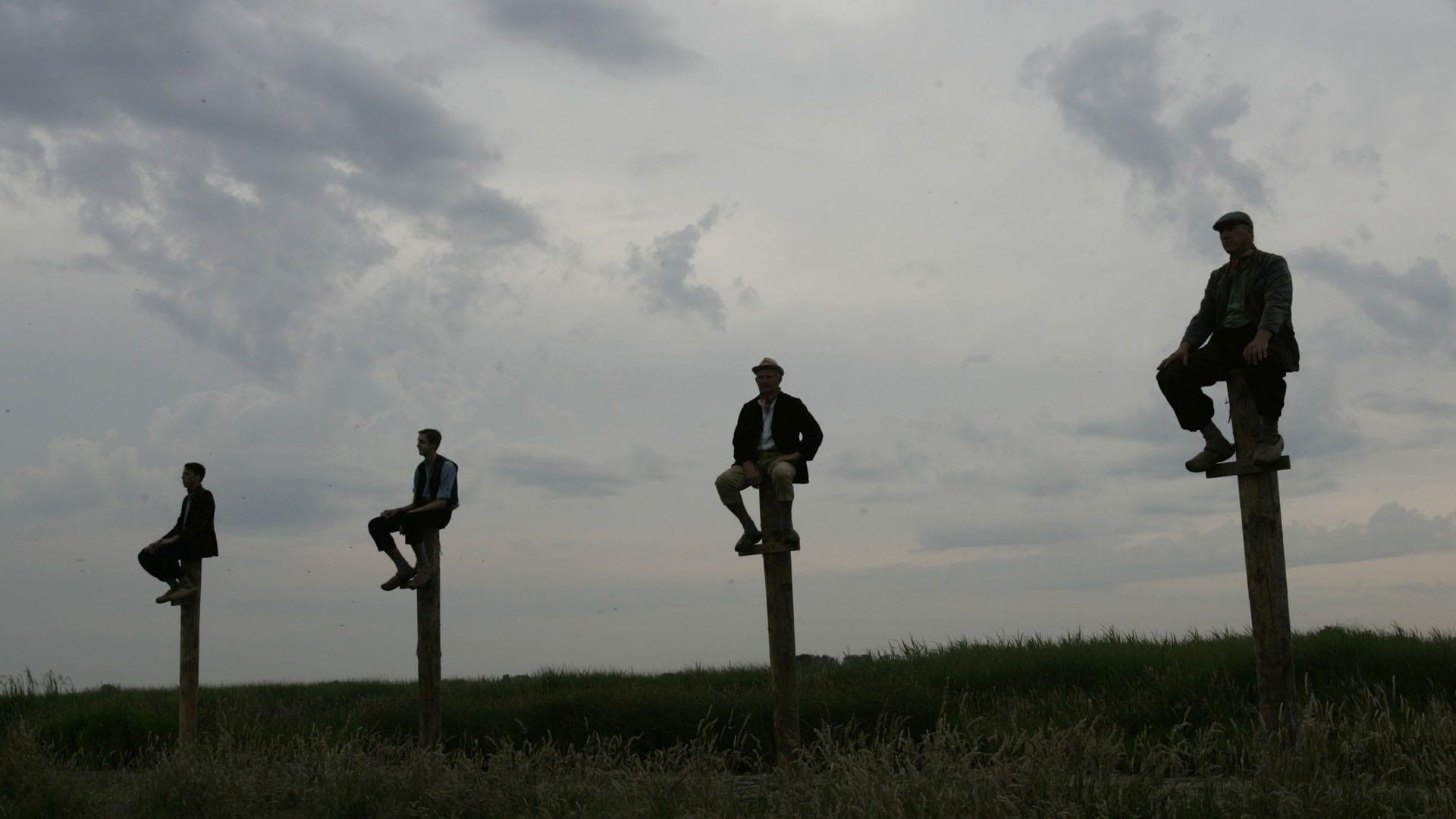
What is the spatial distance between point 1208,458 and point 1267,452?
0.49m

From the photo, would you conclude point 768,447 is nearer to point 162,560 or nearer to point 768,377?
point 768,377

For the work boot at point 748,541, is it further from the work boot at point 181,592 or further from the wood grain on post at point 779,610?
the work boot at point 181,592

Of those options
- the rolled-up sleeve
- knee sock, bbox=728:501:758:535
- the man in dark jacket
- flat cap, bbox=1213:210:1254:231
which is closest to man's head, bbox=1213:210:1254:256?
flat cap, bbox=1213:210:1254:231

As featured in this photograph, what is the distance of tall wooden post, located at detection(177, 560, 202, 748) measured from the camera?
52.1ft

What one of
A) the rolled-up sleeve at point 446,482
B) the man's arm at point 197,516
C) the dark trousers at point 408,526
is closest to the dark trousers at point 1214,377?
the rolled-up sleeve at point 446,482

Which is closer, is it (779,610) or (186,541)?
(779,610)

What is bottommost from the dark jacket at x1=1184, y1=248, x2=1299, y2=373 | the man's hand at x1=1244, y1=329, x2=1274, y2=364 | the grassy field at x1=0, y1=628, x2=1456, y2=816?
the grassy field at x1=0, y1=628, x2=1456, y2=816

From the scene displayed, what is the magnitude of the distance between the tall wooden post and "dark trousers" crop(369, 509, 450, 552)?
351cm

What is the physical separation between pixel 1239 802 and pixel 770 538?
4.40 metres

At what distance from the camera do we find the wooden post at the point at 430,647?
14.1m

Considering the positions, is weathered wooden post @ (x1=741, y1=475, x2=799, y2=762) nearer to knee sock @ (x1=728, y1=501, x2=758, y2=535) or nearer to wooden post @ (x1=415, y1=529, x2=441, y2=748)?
knee sock @ (x1=728, y1=501, x2=758, y2=535)

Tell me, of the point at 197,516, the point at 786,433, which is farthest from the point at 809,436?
the point at 197,516

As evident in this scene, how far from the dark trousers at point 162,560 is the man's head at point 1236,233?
1210 cm

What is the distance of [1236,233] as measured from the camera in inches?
399
